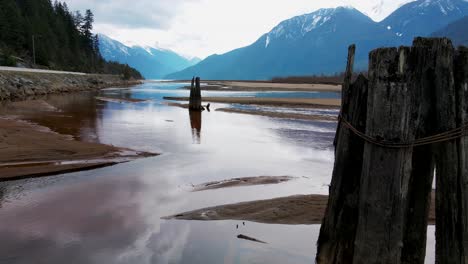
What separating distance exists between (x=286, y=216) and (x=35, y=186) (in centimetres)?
557

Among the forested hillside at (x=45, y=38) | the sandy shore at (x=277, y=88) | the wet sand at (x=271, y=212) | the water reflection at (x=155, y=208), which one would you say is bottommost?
the water reflection at (x=155, y=208)

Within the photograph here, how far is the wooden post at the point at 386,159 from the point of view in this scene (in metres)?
3.11

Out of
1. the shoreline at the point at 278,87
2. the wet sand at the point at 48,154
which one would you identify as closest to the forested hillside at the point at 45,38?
the shoreline at the point at 278,87

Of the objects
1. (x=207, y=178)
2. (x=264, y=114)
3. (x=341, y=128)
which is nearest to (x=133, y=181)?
(x=207, y=178)

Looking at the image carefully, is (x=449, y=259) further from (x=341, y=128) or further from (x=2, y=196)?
(x=2, y=196)

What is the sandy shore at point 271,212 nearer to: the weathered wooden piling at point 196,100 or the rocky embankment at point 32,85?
the weathered wooden piling at point 196,100

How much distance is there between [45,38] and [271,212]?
3502 inches

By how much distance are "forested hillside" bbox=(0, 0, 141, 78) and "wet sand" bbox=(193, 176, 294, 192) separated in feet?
181

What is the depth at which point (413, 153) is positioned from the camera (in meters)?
3.34

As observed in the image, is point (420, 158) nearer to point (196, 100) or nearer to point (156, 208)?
point (156, 208)

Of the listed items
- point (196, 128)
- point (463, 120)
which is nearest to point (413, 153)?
point (463, 120)

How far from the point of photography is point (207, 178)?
951 centimetres

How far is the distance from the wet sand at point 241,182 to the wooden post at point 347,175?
4864 mm

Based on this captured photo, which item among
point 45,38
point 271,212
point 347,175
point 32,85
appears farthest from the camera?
point 45,38
